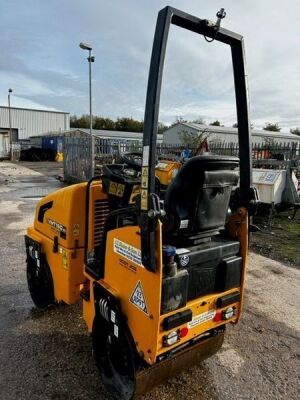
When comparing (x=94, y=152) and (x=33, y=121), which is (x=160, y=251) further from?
(x=33, y=121)

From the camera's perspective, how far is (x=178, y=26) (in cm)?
198

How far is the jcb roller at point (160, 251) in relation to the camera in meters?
1.89

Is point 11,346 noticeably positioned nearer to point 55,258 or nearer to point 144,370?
point 55,258

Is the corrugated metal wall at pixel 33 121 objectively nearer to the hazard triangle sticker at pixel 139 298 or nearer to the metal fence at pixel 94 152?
the metal fence at pixel 94 152

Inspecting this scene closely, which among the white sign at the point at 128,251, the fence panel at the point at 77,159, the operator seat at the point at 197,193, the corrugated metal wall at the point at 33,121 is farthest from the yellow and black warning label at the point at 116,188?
the corrugated metal wall at the point at 33,121

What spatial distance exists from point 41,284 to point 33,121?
48.0m

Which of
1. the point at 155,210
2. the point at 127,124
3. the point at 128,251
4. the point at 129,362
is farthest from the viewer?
the point at 127,124

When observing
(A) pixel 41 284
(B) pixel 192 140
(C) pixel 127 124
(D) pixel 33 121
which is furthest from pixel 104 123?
(A) pixel 41 284

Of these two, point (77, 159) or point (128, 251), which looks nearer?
point (128, 251)

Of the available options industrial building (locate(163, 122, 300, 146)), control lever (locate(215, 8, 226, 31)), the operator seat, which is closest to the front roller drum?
the operator seat

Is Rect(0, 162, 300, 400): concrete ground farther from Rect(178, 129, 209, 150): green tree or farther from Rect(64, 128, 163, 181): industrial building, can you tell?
Rect(178, 129, 209, 150): green tree

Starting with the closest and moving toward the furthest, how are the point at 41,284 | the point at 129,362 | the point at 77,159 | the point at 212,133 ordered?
the point at 129,362, the point at 41,284, the point at 77,159, the point at 212,133

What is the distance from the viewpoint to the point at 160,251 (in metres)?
1.86

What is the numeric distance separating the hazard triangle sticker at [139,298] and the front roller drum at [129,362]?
0.25 meters
